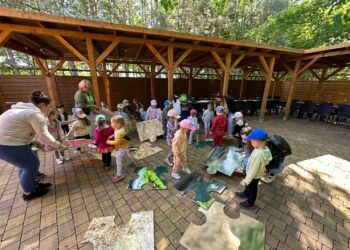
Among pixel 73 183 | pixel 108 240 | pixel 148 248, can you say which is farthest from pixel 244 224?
pixel 73 183

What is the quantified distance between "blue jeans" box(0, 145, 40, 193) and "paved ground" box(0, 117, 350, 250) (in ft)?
1.11

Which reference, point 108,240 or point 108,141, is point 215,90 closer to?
point 108,141

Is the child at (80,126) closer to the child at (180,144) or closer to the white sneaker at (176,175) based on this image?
the child at (180,144)

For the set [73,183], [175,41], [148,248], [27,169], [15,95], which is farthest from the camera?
[15,95]

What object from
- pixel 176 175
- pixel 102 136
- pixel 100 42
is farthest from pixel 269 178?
pixel 100 42

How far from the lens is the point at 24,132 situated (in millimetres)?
2092

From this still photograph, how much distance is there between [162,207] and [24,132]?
2.21 meters

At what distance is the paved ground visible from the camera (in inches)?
73.5

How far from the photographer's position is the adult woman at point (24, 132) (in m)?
1.99

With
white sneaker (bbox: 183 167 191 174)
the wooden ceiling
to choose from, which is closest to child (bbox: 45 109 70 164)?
the wooden ceiling

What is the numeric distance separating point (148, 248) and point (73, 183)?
199 cm

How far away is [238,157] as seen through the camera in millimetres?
3193

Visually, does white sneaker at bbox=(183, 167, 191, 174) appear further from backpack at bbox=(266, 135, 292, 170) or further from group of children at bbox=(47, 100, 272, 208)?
backpack at bbox=(266, 135, 292, 170)

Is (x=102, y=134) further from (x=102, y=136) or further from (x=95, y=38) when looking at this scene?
(x=95, y=38)
